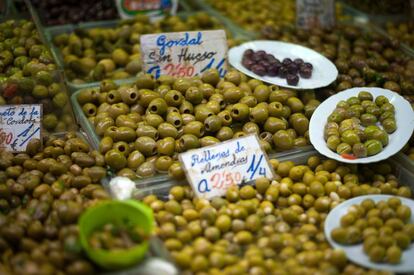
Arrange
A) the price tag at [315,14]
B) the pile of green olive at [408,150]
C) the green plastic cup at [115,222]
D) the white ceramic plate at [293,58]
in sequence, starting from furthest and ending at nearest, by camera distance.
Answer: the price tag at [315,14]
the white ceramic plate at [293,58]
the pile of green olive at [408,150]
the green plastic cup at [115,222]

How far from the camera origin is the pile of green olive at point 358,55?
3.36m

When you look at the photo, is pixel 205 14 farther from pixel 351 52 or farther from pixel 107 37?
pixel 351 52

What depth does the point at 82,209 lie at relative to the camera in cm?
217

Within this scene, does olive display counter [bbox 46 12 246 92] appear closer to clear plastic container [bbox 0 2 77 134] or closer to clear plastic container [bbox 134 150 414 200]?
clear plastic container [bbox 0 2 77 134]

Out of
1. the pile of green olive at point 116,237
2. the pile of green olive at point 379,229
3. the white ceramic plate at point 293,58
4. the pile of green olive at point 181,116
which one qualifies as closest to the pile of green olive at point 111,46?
the pile of green olive at point 181,116

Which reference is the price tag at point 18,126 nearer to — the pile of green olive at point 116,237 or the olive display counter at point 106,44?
the olive display counter at point 106,44

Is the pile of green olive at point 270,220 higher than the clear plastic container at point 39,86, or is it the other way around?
the clear plastic container at point 39,86

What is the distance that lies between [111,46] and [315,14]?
1.69 metres

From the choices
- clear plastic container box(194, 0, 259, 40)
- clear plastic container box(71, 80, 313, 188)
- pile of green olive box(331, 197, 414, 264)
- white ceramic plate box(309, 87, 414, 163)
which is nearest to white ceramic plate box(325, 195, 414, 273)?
pile of green olive box(331, 197, 414, 264)

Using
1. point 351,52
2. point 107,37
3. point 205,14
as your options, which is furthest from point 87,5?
point 351,52

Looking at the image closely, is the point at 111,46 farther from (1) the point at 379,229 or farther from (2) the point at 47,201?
(1) the point at 379,229

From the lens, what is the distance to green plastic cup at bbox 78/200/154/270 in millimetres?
1849

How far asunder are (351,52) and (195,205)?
205cm

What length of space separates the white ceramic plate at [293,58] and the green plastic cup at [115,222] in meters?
1.58
